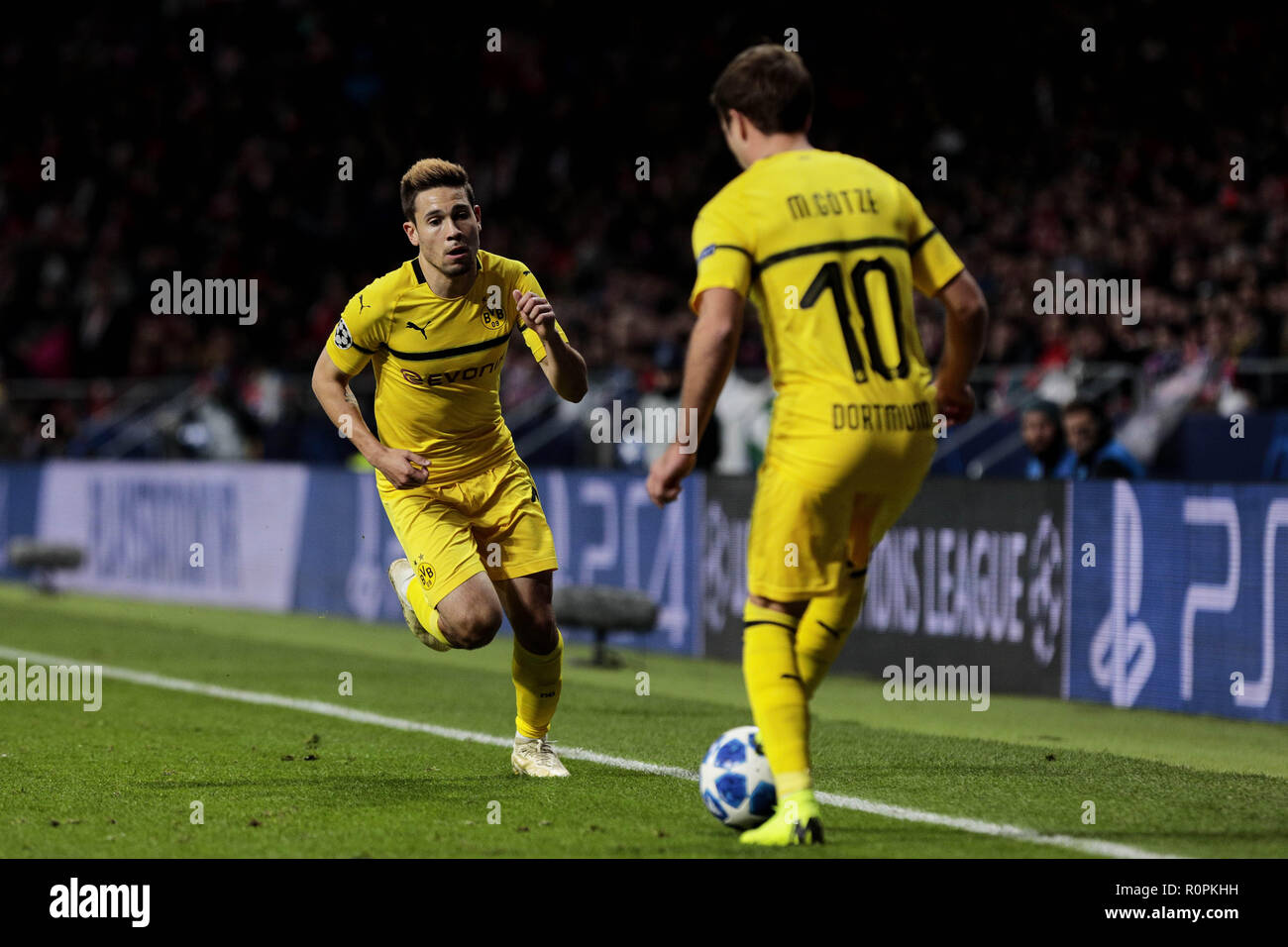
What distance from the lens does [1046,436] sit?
12.0m

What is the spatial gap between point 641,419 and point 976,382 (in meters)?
2.83

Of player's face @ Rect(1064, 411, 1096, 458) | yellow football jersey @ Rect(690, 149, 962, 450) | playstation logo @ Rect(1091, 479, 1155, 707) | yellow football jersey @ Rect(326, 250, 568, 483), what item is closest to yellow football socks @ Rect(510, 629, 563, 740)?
yellow football jersey @ Rect(326, 250, 568, 483)

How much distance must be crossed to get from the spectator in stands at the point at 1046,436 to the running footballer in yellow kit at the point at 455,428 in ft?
17.8

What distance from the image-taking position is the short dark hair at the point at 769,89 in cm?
533

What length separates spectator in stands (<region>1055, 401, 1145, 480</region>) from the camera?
11102mm

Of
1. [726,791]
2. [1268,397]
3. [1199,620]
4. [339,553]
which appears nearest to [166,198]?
[339,553]

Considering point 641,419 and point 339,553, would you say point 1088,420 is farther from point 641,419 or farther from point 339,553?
point 339,553

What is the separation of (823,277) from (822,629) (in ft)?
3.47

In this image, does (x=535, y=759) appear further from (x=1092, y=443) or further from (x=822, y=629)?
(x=1092, y=443)

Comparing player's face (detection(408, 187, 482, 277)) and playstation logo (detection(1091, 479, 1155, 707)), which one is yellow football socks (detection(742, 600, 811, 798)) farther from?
playstation logo (detection(1091, 479, 1155, 707))

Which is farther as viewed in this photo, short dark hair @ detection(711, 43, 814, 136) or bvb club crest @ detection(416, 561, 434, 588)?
bvb club crest @ detection(416, 561, 434, 588)

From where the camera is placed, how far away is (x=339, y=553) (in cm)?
1659

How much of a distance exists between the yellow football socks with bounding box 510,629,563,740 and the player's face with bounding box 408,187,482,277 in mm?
1498

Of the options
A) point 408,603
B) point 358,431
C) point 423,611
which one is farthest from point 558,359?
point 408,603
